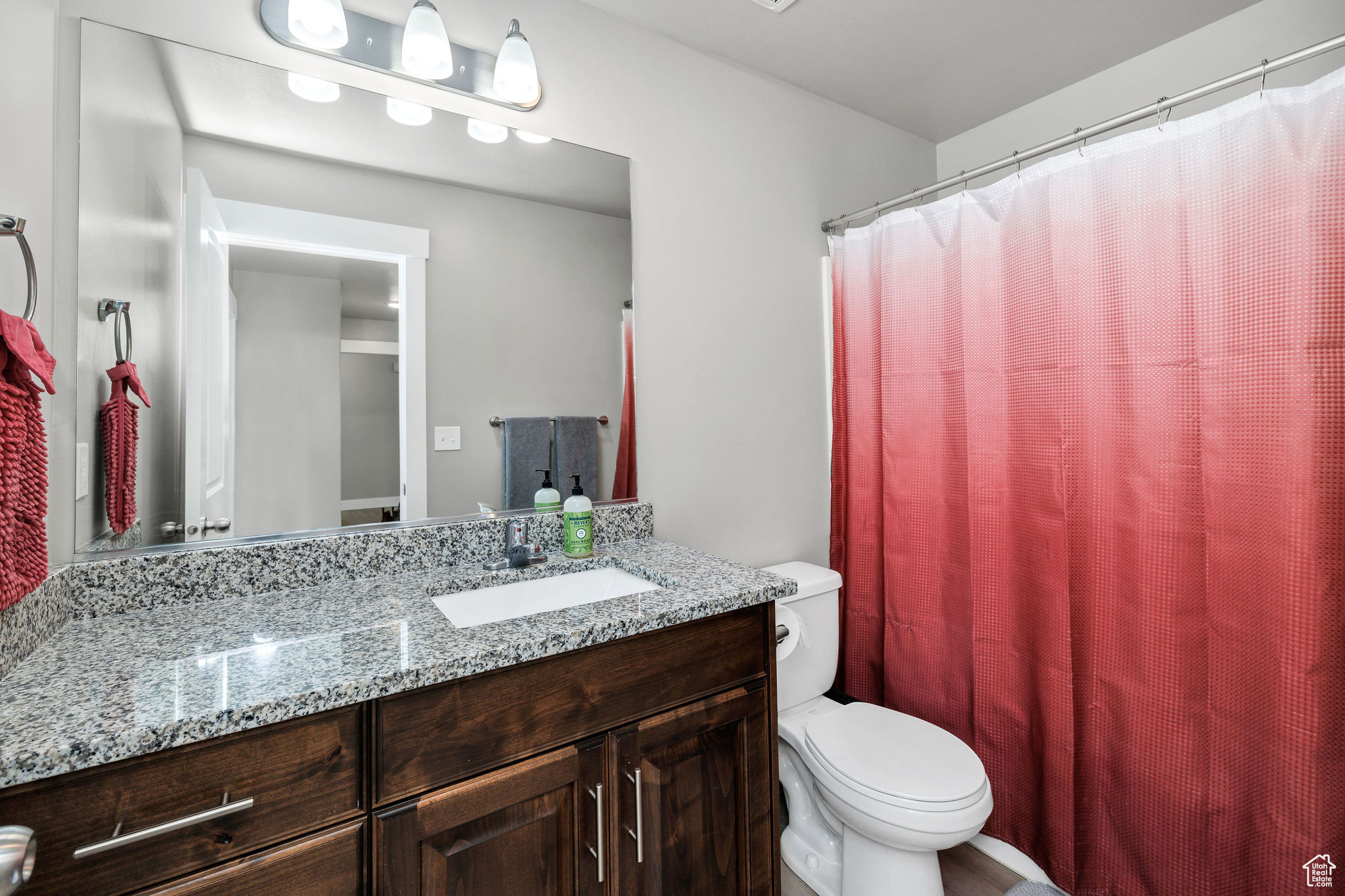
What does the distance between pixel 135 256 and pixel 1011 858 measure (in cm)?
252

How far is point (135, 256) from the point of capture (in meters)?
1.14

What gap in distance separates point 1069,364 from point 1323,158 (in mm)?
563

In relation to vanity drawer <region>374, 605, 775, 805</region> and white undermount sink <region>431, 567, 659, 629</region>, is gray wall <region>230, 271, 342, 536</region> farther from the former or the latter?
vanity drawer <region>374, 605, 775, 805</region>

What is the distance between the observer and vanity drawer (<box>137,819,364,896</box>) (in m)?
0.70

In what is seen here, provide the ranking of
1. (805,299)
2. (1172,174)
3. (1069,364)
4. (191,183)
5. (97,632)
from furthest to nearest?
(805,299), (1069,364), (1172,174), (191,183), (97,632)

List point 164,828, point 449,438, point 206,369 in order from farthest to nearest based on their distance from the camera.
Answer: point 449,438 → point 206,369 → point 164,828

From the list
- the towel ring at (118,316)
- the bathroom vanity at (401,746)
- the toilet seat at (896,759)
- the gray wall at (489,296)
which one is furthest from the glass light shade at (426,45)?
the toilet seat at (896,759)

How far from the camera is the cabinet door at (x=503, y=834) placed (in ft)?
2.68

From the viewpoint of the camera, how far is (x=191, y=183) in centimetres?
121

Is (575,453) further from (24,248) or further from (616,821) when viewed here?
(24,248)

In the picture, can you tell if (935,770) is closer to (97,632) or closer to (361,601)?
(361,601)

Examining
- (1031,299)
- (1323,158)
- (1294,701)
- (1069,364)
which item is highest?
(1323,158)

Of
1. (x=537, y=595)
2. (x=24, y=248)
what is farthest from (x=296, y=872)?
(x=24, y=248)

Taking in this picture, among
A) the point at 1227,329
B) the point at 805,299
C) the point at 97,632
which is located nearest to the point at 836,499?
the point at 805,299
